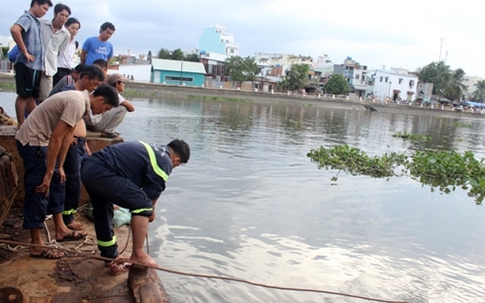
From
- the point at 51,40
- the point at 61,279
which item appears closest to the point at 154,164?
the point at 61,279

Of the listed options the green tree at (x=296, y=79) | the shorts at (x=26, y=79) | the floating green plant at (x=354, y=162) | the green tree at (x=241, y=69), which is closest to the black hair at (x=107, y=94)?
the shorts at (x=26, y=79)

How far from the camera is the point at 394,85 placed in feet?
222

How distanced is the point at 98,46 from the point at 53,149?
3.63 meters

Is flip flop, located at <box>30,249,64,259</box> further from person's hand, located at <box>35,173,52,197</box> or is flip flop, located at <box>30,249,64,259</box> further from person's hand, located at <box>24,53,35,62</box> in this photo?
person's hand, located at <box>24,53,35,62</box>

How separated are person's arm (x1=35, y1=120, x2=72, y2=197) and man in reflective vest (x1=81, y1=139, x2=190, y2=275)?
0.93 feet

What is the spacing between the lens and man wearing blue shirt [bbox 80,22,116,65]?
6617 mm

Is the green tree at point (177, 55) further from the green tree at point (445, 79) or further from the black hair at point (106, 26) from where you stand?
the black hair at point (106, 26)

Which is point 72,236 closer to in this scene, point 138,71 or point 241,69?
point 138,71

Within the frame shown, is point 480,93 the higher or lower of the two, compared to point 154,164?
higher

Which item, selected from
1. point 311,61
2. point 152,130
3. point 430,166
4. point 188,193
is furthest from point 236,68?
point 188,193

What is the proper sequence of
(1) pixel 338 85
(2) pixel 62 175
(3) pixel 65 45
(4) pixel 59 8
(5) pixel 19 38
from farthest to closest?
1. (1) pixel 338 85
2. (3) pixel 65 45
3. (4) pixel 59 8
4. (5) pixel 19 38
5. (2) pixel 62 175

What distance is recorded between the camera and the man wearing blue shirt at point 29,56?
5.28 metres

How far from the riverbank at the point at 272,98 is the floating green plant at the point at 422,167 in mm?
30109

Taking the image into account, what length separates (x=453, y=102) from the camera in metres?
69.0
